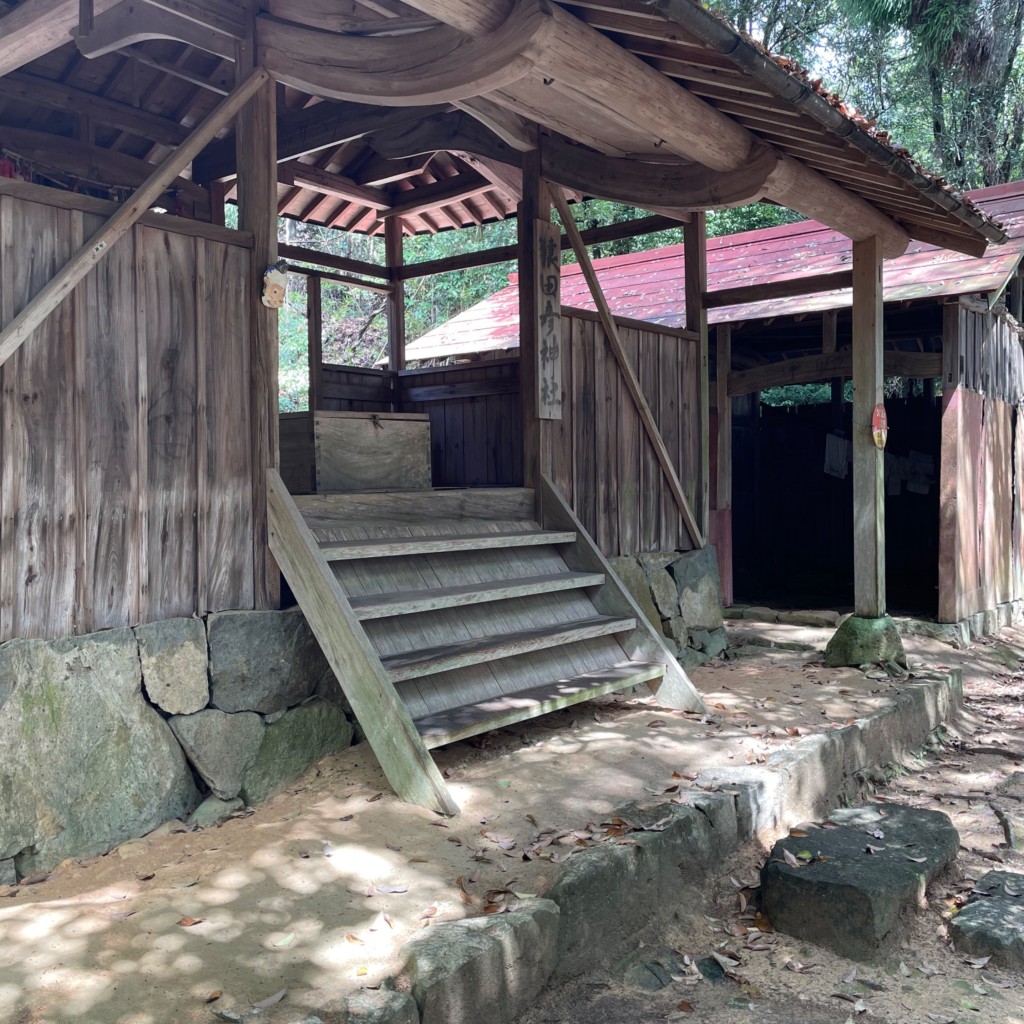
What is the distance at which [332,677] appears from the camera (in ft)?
16.4

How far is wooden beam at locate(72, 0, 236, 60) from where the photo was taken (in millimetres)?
4664

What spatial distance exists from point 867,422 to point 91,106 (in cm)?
594

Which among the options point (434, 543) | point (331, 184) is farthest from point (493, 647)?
point (331, 184)

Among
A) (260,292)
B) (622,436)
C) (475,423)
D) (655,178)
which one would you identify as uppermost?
(655,178)

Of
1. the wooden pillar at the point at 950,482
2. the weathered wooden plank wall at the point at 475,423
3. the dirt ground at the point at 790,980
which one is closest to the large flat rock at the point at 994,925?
the dirt ground at the point at 790,980

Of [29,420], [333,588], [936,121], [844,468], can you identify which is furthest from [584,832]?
[936,121]

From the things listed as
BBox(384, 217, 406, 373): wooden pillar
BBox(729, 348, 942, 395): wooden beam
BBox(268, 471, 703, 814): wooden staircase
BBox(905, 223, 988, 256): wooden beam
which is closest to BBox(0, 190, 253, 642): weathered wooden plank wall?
BBox(268, 471, 703, 814): wooden staircase

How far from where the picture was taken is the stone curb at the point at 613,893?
2.78 metres

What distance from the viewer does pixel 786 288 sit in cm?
764

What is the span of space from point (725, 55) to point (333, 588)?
2.89 meters

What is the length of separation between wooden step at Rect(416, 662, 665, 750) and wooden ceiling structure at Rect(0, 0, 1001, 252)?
2.77 metres

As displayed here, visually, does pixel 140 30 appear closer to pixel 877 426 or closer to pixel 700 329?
pixel 700 329

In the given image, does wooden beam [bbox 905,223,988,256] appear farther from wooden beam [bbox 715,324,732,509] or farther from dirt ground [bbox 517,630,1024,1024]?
dirt ground [bbox 517,630,1024,1024]

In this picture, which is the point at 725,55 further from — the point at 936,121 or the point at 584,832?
the point at 936,121
